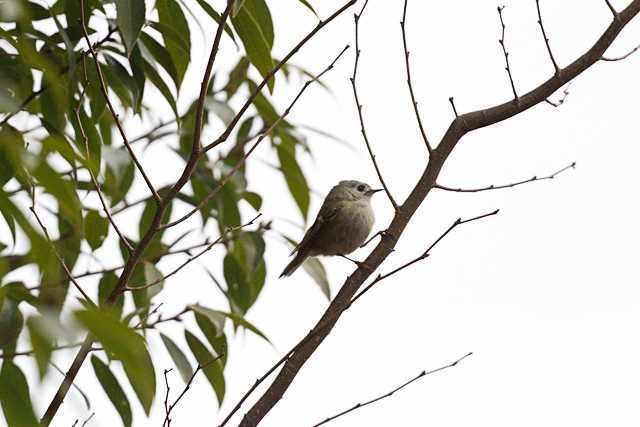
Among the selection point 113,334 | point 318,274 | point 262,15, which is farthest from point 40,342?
point 318,274

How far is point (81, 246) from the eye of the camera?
3.43 m

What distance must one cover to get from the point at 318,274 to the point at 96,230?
0.98m

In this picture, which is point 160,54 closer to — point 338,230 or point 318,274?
point 318,274

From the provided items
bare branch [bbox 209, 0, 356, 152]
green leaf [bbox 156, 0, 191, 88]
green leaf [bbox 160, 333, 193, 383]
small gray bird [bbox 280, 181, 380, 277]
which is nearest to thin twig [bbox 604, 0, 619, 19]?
bare branch [bbox 209, 0, 356, 152]

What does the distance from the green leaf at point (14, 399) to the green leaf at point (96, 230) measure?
118 centimetres

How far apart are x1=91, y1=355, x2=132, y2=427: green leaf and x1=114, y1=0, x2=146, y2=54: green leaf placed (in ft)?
3.67

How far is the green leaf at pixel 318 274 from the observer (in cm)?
393

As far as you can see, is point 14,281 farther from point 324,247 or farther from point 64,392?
point 324,247

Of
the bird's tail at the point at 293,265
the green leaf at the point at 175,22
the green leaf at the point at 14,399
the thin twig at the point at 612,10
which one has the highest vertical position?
the bird's tail at the point at 293,265

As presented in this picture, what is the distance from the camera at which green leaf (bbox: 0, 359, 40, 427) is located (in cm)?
154

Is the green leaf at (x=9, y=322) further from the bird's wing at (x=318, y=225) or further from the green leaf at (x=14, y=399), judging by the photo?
the bird's wing at (x=318, y=225)

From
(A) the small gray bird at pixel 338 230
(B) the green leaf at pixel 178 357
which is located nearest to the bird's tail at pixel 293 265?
(A) the small gray bird at pixel 338 230

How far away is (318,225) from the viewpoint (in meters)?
5.45

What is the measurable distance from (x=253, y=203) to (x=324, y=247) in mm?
1355
